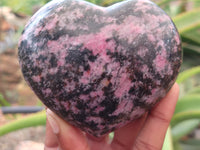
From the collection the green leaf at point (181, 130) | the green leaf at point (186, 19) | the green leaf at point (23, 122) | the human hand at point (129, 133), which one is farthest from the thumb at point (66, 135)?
the green leaf at point (186, 19)

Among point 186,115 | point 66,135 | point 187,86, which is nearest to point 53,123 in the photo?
point 66,135

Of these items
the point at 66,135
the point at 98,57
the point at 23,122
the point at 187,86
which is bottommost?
the point at 187,86

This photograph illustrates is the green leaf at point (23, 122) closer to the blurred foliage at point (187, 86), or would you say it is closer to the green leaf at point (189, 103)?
the blurred foliage at point (187, 86)

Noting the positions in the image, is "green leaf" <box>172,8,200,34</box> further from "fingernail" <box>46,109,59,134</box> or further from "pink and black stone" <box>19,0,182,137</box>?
"fingernail" <box>46,109,59,134</box>

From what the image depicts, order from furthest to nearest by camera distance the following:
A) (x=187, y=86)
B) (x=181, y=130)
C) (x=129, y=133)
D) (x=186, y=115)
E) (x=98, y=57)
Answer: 1. (x=187, y=86)
2. (x=181, y=130)
3. (x=186, y=115)
4. (x=129, y=133)
5. (x=98, y=57)

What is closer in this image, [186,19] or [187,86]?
[186,19]

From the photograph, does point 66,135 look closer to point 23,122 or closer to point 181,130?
point 23,122

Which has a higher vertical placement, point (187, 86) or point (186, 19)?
point (186, 19)

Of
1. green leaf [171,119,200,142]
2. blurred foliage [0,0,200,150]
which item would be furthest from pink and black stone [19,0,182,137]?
green leaf [171,119,200,142]

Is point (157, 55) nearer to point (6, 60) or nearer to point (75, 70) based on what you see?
point (75, 70)
